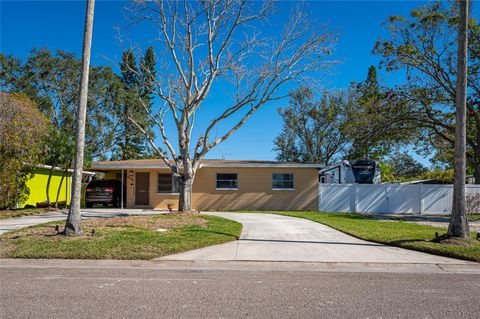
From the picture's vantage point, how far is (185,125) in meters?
17.1

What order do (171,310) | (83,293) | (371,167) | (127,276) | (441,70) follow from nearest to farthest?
1. (171,310)
2. (83,293)
3. (127,276)
4. (441,70)
5. (371,167)

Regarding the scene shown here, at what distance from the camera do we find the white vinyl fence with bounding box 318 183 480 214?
75.5 feet

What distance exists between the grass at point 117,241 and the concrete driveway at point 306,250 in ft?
1.62

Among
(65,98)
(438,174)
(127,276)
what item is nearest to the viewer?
(127,276)

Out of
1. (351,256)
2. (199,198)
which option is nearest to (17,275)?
(351,256)

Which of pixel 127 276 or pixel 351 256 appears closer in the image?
pixel 127 276

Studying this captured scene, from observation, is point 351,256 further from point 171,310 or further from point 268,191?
point 268,191

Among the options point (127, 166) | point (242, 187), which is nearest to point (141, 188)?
point (127, 166)

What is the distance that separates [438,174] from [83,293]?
128 ft

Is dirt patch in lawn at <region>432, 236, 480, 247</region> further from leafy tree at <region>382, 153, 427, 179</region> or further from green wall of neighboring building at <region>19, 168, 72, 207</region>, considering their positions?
leafy tree at <region>382, 153, 427, 179</region>

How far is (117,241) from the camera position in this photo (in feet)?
31.8

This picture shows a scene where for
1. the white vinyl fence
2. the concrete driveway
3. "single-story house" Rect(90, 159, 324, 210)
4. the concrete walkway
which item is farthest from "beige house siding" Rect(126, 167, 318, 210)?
the concrete driveway

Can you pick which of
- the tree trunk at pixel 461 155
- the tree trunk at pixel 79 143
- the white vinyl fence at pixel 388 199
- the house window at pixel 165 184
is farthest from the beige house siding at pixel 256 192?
the tree trunk at pixel 461 155

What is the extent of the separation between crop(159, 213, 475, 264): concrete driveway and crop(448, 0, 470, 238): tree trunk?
1.70 meters
